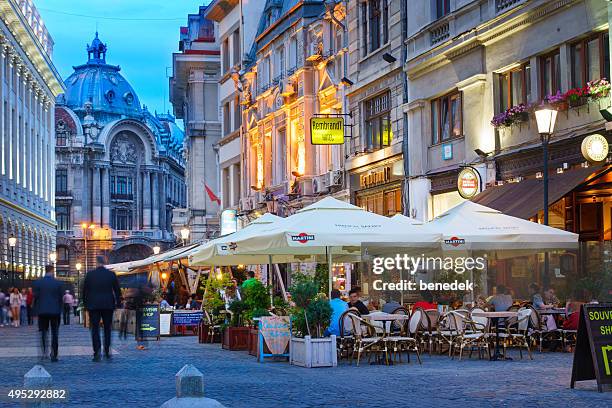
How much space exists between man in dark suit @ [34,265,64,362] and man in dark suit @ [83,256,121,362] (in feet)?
2.07

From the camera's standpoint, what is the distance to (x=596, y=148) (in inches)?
907

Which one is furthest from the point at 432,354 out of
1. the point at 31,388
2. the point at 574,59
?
the point at 31,388

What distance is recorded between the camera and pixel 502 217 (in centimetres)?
2262

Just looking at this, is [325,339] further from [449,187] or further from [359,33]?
[359,33]

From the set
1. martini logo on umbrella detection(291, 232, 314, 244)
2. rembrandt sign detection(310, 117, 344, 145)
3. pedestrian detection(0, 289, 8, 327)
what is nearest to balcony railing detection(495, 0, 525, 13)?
martini logo on umbrella detection(291, 232, 314, 244)

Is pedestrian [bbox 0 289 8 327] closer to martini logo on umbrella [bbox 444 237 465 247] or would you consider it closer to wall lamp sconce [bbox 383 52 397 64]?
wall lamp sconce [bbox 383 52 397 64]

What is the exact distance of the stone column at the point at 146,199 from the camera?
143m

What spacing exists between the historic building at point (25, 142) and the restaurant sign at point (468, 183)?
29.9 meters

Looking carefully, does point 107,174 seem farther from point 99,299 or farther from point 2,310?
point 99,299

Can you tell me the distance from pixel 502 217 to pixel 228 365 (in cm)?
640

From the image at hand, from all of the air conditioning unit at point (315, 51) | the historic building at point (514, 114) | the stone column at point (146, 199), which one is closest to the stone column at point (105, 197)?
the stone column at point (146, 199)

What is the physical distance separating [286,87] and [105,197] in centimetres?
9535

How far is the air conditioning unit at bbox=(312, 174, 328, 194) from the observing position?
41.8 m

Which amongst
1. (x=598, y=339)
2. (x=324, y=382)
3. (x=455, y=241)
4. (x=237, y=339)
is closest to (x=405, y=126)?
(x=237, y=339)
